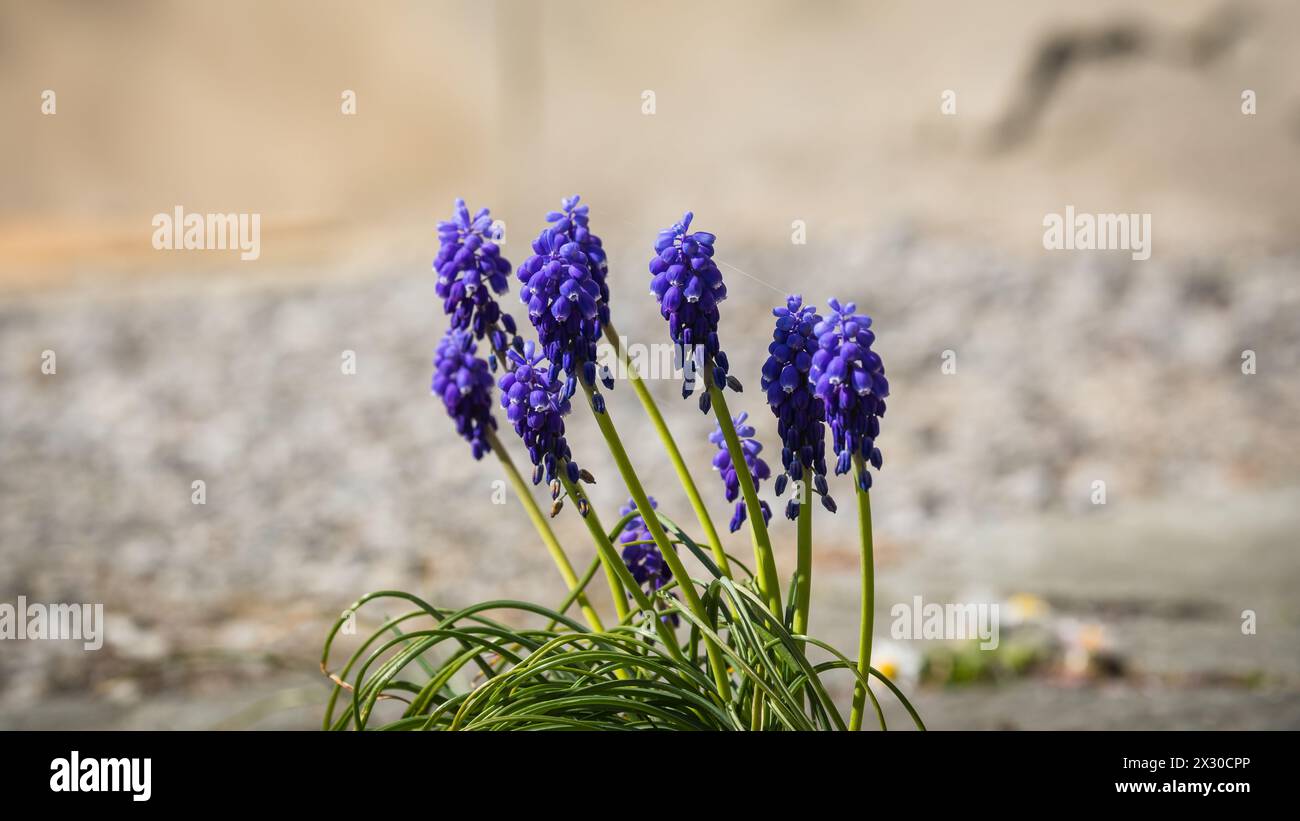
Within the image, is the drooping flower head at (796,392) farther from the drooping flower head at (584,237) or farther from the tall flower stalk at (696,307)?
the drooping flower head at (584,237)

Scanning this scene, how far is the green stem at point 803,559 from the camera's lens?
1.41 meters

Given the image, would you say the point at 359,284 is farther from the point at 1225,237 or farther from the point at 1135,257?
the point at 1225,237

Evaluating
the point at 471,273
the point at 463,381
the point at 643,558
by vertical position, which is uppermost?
the point at 471,273

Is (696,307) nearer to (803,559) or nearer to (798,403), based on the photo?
(798,403)

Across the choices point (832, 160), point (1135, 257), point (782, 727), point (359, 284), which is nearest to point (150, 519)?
point (359, 284)

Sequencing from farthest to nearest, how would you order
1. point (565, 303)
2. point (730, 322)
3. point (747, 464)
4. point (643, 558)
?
point (730, 322), point (643, 558), point (747, 464), point (565, 303)

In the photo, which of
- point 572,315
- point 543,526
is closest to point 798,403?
point 572,315

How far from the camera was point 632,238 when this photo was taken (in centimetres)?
1012

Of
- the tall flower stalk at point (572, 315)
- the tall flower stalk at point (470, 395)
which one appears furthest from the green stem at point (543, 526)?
the tall flower stalk at point (572, 315)

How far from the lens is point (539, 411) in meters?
1.37

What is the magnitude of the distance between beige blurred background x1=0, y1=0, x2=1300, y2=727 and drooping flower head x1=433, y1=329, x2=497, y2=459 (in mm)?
241

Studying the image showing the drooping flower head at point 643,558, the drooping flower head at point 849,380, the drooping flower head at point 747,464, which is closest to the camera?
the drooping flower head at point 849,380

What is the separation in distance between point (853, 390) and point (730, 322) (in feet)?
18.9

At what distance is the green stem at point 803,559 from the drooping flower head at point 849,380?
8cm
